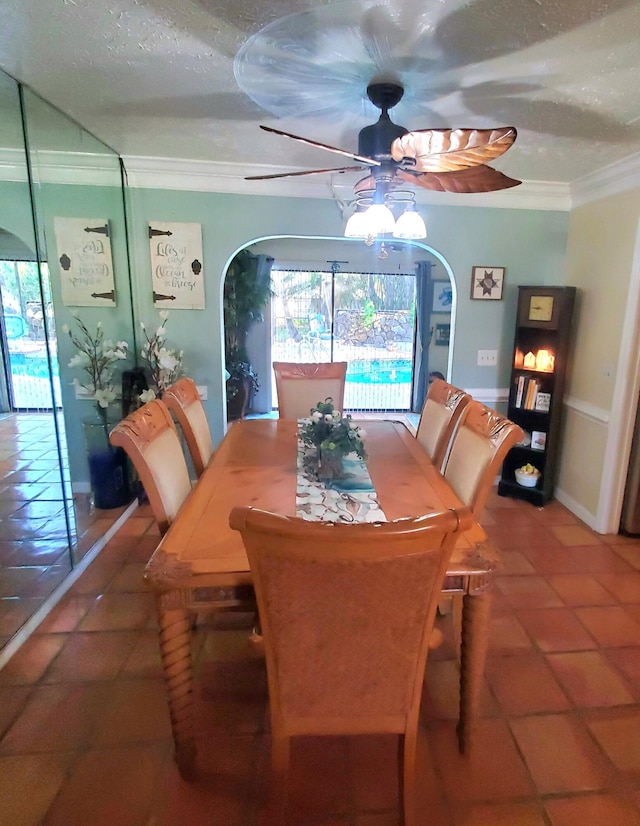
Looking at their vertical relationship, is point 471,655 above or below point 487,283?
below

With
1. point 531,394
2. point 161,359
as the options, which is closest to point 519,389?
point 531,394

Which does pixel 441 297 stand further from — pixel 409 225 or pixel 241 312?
pixel 409 225

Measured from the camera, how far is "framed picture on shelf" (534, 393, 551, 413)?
3412 millimetres

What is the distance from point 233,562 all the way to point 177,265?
8.44ft

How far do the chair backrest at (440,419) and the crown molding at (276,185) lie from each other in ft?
5.34

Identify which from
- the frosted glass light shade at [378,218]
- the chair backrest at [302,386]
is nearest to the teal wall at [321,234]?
the chair backrest at [302,386]

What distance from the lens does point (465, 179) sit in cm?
181

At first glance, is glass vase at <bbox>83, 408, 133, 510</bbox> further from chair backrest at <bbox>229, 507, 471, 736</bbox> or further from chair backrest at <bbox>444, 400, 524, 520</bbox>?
chair backrest at <bbox>229, 507, 471, 736</bbox>

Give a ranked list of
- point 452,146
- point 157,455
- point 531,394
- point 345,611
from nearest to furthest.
Answer: point 345,611, point 452,146, point 157,455, point 531,394

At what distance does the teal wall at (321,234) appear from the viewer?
10.6ft

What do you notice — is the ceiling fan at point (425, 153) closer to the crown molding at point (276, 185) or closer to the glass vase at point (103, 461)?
the crown molding at point (276, 185)

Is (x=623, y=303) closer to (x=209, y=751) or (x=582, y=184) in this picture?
(x=582, y=184)

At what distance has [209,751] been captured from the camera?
1.57m

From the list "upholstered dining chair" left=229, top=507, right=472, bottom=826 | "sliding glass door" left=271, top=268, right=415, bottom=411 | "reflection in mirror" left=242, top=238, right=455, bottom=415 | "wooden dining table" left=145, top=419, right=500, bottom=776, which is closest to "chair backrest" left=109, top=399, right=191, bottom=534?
"wooden dining table" left=145, top=419, right=500, bottom=776
